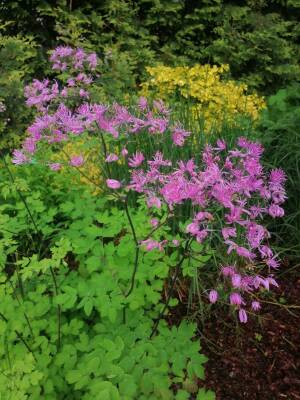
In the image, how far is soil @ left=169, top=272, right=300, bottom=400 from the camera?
7.16ft

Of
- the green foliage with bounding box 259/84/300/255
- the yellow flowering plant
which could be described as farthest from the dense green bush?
the green foliage with bounding box 259/84/300/255

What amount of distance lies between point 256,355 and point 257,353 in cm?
2

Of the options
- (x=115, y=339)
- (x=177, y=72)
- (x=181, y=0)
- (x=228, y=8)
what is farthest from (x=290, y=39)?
(x=115, y=339)

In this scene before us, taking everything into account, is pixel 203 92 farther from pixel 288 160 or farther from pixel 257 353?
pixel 257 353

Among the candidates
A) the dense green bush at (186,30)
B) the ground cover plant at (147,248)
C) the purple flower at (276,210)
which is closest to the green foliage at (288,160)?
the ground cover plant at (147,248)

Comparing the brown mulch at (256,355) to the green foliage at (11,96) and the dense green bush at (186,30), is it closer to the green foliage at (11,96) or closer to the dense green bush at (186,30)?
the green foliage at (11,96)

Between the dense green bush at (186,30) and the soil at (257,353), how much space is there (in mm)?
3842

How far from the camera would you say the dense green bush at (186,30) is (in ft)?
18.6

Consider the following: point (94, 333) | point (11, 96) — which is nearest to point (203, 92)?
point (11, 96)

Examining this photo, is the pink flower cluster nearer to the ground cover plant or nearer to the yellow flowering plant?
the ground cover plant

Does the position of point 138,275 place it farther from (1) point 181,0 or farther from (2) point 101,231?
(1) point 181,0

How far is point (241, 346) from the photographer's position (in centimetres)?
241

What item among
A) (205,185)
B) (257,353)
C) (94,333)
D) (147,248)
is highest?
(205,185)

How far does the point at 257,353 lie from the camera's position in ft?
7.80
